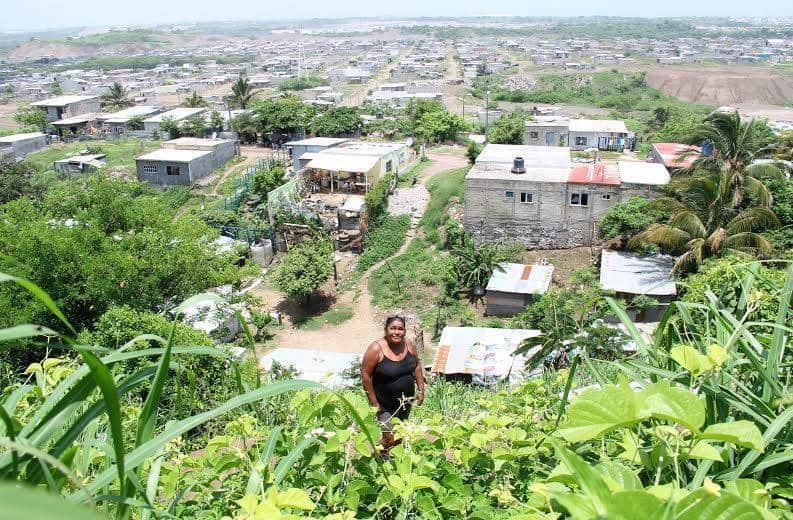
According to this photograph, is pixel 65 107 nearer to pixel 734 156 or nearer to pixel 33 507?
pixel 734 156

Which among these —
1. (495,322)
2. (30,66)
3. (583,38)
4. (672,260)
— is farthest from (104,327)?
(583,38)

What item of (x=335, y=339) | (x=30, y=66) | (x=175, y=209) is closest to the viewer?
(x=335, y=339)

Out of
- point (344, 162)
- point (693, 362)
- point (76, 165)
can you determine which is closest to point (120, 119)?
point (76, 165)

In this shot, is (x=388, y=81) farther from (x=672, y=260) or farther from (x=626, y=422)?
(x=626, y=422)

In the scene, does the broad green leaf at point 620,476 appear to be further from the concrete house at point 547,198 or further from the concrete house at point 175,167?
the concrete house at point 175,167

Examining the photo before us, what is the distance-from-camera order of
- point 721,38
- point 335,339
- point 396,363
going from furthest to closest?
1. point 721,38
2. point 335,339
3. point 396,363

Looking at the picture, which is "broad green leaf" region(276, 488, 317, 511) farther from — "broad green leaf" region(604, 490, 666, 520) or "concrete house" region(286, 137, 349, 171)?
"concrete house" region(286, 137, 349, 171)

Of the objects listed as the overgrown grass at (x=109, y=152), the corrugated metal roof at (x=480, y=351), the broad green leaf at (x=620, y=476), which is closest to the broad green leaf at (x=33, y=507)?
the broad green leaf at (x=620, y=476)
